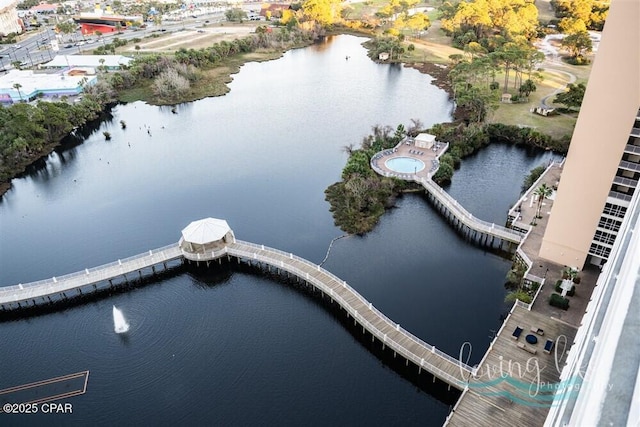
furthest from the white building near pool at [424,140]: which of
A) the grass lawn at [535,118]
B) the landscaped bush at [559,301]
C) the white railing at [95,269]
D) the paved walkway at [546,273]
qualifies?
the white railing at [95,269]

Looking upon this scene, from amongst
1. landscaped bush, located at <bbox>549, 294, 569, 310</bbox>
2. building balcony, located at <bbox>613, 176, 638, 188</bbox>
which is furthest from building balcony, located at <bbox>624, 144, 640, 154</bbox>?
landscaped bush, located at <bbox>549, 294, 569, 310</bbox>

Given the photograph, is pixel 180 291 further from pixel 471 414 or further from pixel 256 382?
pixel 471 414

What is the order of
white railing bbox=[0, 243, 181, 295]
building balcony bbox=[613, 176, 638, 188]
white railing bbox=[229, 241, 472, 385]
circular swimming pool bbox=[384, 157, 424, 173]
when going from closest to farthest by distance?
white railing bbox=[229, 241, 472, 385] < building balcony bbox=[613, 176, 638, 188] < white railing bbox=[0, 243, 181, 295] < circular swimming pool bbox=[384, 157, 424, 173]

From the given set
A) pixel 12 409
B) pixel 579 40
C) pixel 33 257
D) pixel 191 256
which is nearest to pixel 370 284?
pixel 191 256

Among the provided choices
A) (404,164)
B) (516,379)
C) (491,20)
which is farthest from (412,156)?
(491,20)

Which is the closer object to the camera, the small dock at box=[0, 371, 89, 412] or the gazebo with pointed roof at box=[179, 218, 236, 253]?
the small dock at box=[0, 371, 89, 412]

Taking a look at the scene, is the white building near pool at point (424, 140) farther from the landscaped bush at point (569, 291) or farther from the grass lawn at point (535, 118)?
the landscaped bush at point (569, 291)

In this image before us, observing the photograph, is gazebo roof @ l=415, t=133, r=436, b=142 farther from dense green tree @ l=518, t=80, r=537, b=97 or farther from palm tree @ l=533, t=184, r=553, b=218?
dense green tree @ l=518, t=80, r=537, b=97

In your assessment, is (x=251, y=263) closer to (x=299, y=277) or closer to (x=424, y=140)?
(x=299, y=277)
